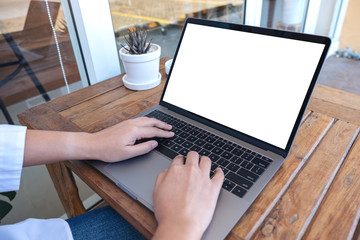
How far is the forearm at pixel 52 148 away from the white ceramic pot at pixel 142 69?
354 millimetres

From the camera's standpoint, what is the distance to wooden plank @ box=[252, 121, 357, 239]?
395 mm

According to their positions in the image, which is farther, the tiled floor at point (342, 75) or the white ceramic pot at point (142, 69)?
the tiled floor at point (342, 75)

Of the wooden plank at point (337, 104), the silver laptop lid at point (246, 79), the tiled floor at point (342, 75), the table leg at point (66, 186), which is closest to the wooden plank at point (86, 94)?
the table leg at point (66, 186)

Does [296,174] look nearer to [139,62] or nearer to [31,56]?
[139,62]

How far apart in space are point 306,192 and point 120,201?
338 mm

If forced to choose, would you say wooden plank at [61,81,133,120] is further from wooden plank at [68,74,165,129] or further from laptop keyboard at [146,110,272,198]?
laptop keyboard at [146,110,272,198]

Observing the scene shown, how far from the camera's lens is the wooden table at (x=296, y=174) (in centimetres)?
40

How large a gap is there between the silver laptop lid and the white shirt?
372 millimetres

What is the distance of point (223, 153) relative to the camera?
532 millimetres

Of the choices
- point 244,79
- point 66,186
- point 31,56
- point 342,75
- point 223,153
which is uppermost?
point 244,79

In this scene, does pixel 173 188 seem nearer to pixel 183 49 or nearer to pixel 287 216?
pixel 287 216

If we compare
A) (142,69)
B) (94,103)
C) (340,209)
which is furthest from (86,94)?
(340,209)

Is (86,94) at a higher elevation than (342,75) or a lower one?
higher

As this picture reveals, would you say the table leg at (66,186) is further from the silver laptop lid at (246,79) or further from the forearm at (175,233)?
the forearm at (175,233)
